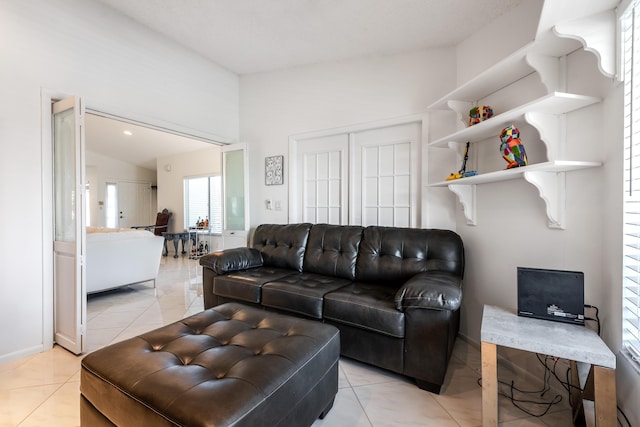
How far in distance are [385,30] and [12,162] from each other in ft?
9.95

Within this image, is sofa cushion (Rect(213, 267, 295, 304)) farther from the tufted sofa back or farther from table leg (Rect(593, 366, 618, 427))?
table leg (Rect(593, 366, 618, 427))

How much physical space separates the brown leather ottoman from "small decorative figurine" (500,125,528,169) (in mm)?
1419

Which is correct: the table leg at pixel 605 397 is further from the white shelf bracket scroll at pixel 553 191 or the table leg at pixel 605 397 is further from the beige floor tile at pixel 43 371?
the beige floor tile at pixel 43 371

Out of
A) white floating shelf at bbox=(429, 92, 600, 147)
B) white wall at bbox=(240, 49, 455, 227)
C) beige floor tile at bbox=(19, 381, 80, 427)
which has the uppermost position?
white wall at bbox=(240, 49, 455, 227)

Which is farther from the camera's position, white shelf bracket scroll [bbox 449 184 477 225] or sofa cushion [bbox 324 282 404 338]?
white shelf bracket scroll [bbox 449 184 477 225]

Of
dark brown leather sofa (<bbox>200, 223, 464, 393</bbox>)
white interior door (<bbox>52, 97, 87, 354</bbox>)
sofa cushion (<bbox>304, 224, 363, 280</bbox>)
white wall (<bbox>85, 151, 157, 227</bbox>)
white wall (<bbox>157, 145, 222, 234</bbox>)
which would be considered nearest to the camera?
dark brown leather sofa (<bbox>200, 223, 464, 393</bbox>)

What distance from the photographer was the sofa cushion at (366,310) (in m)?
1.76

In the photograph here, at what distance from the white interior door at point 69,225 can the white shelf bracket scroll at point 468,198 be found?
9.26 feet

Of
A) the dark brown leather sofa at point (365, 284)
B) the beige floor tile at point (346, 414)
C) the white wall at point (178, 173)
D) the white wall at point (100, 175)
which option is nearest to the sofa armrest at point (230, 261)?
the dark brown leather sofa at point (365, 284)

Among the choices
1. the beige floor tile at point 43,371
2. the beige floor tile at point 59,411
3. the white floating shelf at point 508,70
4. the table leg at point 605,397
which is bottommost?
the beige floor tile at point 59,411

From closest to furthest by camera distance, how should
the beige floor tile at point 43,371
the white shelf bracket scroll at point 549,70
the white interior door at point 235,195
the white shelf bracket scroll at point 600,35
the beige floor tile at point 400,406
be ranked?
the white shelf bracket scroll at point 600,35 < the beige floor tile at point 400,406 < the white shelf bracket scroll at point 549,70 < the beige floor tile at point 43,371 < the white interior door at point 235,195

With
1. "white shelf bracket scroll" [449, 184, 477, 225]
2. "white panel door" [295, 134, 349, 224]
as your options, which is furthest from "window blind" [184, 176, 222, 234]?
"white shelf bracket scroll" [449, 184, 477, 225]

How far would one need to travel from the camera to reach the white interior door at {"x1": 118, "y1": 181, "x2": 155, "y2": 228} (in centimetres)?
804

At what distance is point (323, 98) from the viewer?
10.7 ft
